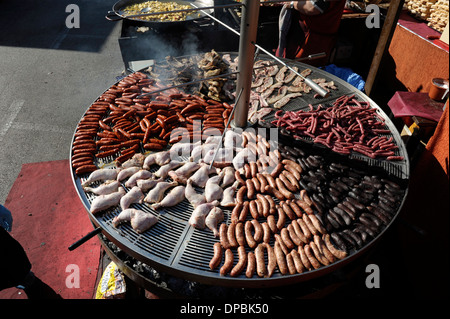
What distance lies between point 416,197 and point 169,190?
3.92 m

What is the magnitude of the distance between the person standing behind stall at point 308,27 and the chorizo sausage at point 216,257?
17.7 feet

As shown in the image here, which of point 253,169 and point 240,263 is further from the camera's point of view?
point 253,169

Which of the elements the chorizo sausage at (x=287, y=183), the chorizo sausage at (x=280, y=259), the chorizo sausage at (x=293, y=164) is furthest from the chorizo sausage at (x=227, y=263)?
the chorizo sausage at (x=293, y=164)

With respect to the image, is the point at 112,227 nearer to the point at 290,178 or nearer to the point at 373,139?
the point at 290,178

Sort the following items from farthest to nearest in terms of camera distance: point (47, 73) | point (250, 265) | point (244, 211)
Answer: point (47, 73)
point (244, 211)
point (250, 265)

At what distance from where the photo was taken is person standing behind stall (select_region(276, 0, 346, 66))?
20.8ft

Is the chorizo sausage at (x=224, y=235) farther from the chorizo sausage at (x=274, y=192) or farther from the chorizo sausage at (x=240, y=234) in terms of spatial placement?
the chorizo sausage at (x=274, y=192)

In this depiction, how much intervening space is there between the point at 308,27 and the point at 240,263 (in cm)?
600

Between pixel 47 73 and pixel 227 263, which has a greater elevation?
pixel 227 263

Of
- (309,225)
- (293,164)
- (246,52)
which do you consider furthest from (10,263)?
(246,52)

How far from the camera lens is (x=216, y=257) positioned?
3127 millimetres

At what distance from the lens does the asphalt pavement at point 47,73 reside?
7.41 meters

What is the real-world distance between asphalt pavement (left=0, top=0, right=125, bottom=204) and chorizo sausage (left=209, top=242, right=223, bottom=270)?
5377 mm

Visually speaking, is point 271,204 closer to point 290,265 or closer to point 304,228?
point 304,228
